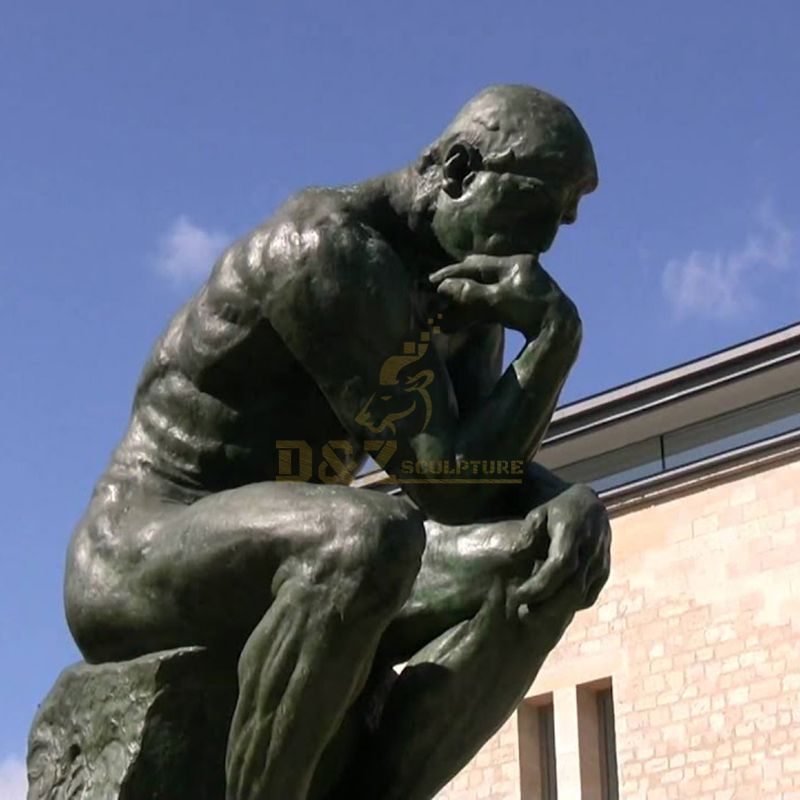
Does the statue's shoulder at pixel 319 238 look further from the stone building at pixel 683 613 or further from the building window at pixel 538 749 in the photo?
the building window at pixel 538 749

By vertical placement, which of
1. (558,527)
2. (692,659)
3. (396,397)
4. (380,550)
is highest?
(692,659)

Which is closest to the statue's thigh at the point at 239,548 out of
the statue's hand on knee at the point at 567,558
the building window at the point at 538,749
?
the statue's hand on knee at the point at 567,558

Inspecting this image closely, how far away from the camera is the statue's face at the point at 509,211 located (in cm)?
489

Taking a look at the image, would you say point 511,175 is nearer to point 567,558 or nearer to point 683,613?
point 567,558

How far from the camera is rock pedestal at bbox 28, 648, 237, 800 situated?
15.0 ft

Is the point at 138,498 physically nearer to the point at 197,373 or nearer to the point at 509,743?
the point at 197,373

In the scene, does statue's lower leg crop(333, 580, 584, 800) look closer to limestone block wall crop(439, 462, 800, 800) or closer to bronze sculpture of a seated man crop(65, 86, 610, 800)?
bronze sculpture of a seated man crop(65, 86, 610, 800)

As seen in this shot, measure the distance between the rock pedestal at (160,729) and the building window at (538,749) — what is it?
2154 centimetres

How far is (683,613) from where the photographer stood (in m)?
25.8

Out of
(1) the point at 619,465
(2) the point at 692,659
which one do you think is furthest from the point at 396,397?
(1) the point at 619,465

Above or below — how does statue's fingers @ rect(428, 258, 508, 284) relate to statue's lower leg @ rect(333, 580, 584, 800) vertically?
above

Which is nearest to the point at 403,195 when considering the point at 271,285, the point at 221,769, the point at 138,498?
the point at 271,285

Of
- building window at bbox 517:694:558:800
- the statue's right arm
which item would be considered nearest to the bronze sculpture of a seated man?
the statue's right arm

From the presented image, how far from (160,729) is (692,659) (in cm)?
2157
